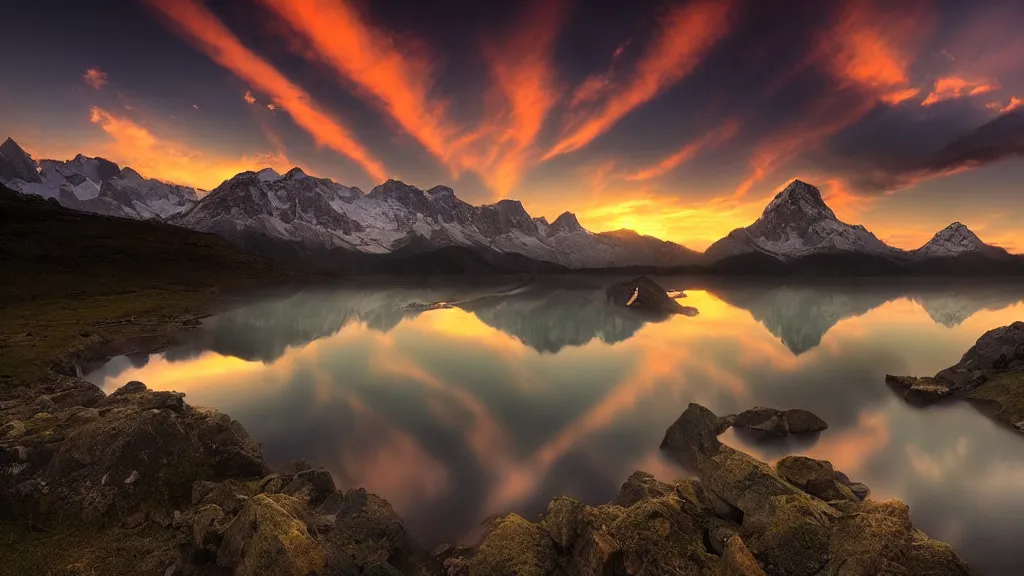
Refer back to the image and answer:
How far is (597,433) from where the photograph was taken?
100 feet

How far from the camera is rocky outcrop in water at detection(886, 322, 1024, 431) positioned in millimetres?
33531

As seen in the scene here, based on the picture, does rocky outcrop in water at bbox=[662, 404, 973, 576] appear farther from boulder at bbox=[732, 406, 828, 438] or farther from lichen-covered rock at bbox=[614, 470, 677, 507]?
boulder at bbox=[732, 406, 828, 438]

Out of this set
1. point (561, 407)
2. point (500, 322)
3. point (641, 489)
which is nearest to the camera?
point (641, 489)

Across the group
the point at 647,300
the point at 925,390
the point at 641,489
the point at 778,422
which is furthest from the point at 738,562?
the point at 647,300

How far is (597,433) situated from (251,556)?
23.0m

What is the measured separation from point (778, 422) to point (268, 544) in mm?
30880

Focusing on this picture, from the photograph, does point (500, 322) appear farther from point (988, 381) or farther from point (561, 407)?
point (988, 381)

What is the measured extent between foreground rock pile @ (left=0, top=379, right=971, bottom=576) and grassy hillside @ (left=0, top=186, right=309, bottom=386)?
25.6m

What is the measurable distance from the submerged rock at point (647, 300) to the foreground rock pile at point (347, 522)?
9125 centimetres

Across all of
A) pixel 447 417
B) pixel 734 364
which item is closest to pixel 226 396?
pixel 447 417

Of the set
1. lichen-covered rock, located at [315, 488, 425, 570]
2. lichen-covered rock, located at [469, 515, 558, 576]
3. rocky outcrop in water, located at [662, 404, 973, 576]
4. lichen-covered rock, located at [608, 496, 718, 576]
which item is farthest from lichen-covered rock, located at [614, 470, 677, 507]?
lichen-covered rock, located at [315, 488, 425, 570]

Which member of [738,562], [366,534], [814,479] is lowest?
[366,534]

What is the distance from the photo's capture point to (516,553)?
1380cm

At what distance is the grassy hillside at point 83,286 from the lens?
156ft
